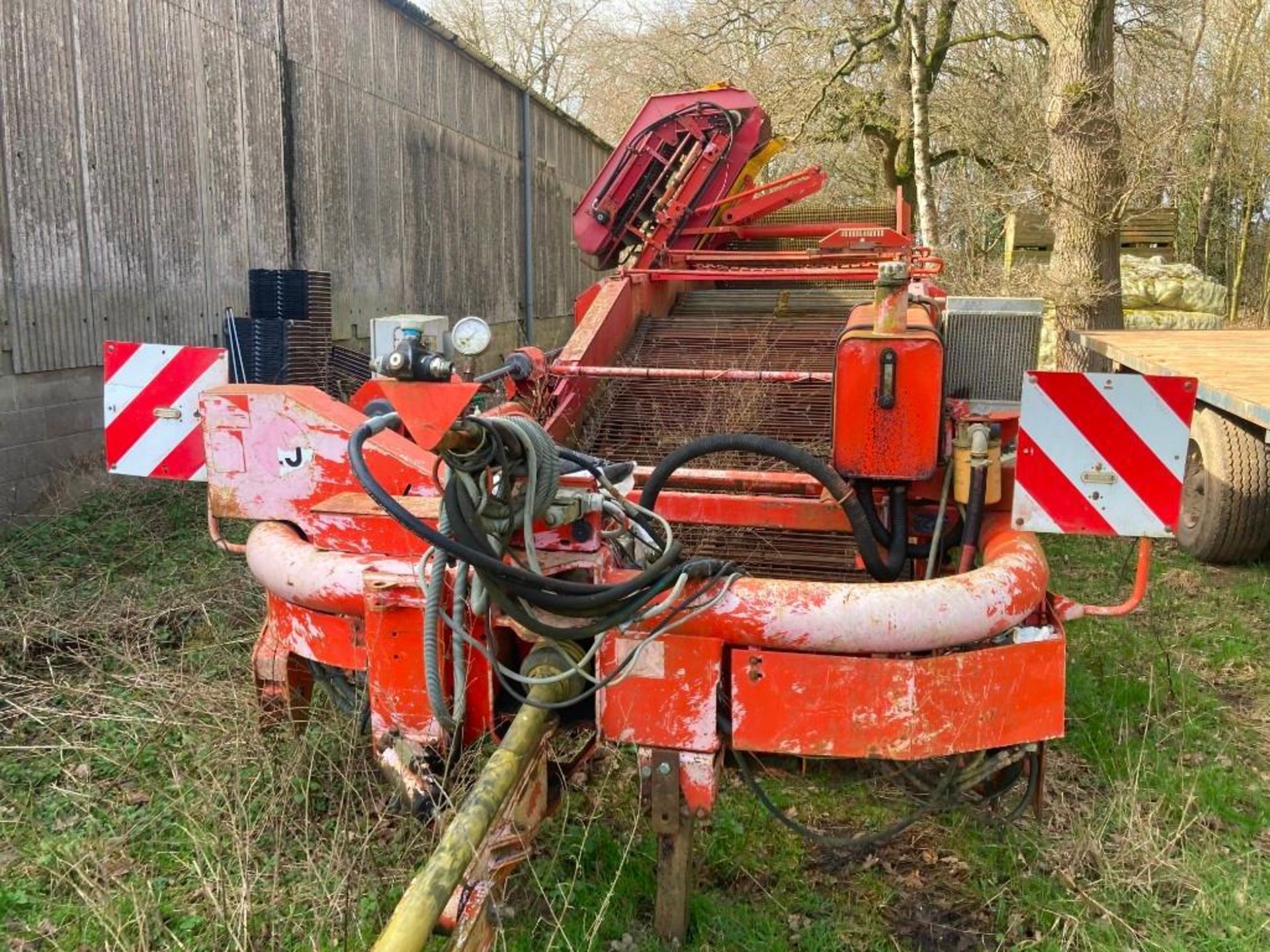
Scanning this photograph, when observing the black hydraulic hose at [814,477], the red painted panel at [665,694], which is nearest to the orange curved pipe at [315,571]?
the red painted panel at [665,694]

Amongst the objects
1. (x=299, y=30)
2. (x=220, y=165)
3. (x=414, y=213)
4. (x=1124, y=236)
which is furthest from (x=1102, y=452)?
(x=1124, y=236)

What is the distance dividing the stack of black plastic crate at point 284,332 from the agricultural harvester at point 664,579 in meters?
3.80

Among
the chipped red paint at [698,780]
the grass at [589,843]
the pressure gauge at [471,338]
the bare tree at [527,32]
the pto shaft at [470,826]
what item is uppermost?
the bare tree at [527,32]

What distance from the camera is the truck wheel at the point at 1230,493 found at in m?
5.39

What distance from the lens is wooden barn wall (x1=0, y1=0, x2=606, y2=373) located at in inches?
237

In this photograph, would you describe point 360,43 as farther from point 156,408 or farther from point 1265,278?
point 1265,278

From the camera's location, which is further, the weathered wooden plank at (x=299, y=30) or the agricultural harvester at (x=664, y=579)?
the weathered wooden plank at (x=299, y=30)

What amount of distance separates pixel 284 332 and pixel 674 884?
18.3 ft

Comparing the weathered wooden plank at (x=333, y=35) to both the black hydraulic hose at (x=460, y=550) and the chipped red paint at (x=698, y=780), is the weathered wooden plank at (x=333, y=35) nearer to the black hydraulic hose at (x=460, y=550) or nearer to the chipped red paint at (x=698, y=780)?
the black hydraulic hose at (x=460, y=550)

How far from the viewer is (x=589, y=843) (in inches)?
108

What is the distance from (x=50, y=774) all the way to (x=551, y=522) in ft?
6.27

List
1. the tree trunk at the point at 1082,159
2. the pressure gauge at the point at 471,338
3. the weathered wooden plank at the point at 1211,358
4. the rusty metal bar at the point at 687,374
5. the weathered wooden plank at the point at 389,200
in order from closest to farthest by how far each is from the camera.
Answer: the pressure gauge at the point at 471,338
the rusty metal bar at the point at 687,374
the weathered wooden plank at the point at 1211,358
the tree trunk at the point at 1082,159
the weathered wooden plank at the point at 389,200

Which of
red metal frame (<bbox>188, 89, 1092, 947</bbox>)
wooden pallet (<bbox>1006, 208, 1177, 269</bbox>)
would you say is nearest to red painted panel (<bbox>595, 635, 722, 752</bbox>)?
red metal frame (<bbox>188, 89, 1092, 947</bbox>)

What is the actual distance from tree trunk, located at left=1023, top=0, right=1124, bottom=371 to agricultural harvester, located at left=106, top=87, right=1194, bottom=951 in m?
6.23
